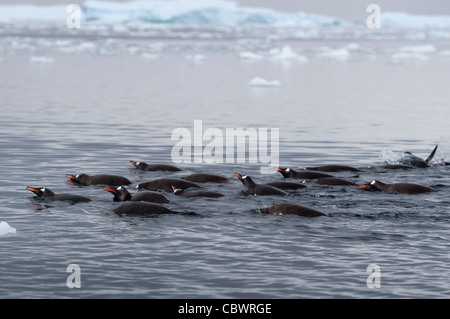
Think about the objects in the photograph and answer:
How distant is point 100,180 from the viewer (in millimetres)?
16156

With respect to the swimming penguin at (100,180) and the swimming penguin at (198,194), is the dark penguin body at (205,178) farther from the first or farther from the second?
the swimming penguin at (198,194)

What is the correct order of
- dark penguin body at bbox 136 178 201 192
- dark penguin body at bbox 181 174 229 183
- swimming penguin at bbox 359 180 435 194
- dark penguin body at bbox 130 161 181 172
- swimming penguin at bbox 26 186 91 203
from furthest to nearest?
dark penguin body at bbox 130 161 181 172
dark penguin body at bbox 181 174 229 183
dark penguin body at bbox 136 178 201 192
swimming penguin at bbox 359 180 435 194
swimming penguin at bbox 26 186 91 203

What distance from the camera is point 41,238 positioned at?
11.7 metres

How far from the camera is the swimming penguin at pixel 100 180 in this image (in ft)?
53.0

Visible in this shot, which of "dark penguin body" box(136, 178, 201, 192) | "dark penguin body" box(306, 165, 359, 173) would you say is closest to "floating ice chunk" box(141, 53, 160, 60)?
"dark penguin body" box(306, 165, 359, 173)

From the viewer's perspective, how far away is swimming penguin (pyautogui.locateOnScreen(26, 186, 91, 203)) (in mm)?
14305

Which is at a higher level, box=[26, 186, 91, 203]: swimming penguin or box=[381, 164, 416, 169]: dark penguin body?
box=[381, 164, 416, 169]: dark penguin body

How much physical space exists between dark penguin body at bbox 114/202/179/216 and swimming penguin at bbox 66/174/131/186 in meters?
2.71

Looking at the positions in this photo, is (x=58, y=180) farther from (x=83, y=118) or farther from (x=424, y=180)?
(x=83, y=118)

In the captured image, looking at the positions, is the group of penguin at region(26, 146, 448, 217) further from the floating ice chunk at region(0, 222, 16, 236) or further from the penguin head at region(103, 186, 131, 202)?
the floating ice chunk at region(0, 222, 16, 236)

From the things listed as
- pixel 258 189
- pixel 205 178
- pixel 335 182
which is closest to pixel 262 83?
pixel 205 178

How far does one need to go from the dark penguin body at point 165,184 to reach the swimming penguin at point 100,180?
52cm

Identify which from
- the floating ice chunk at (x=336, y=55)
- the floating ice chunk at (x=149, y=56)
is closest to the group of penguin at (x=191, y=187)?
the floating ice chunk at (x=149, y=56)

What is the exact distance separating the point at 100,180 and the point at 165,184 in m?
1.43
